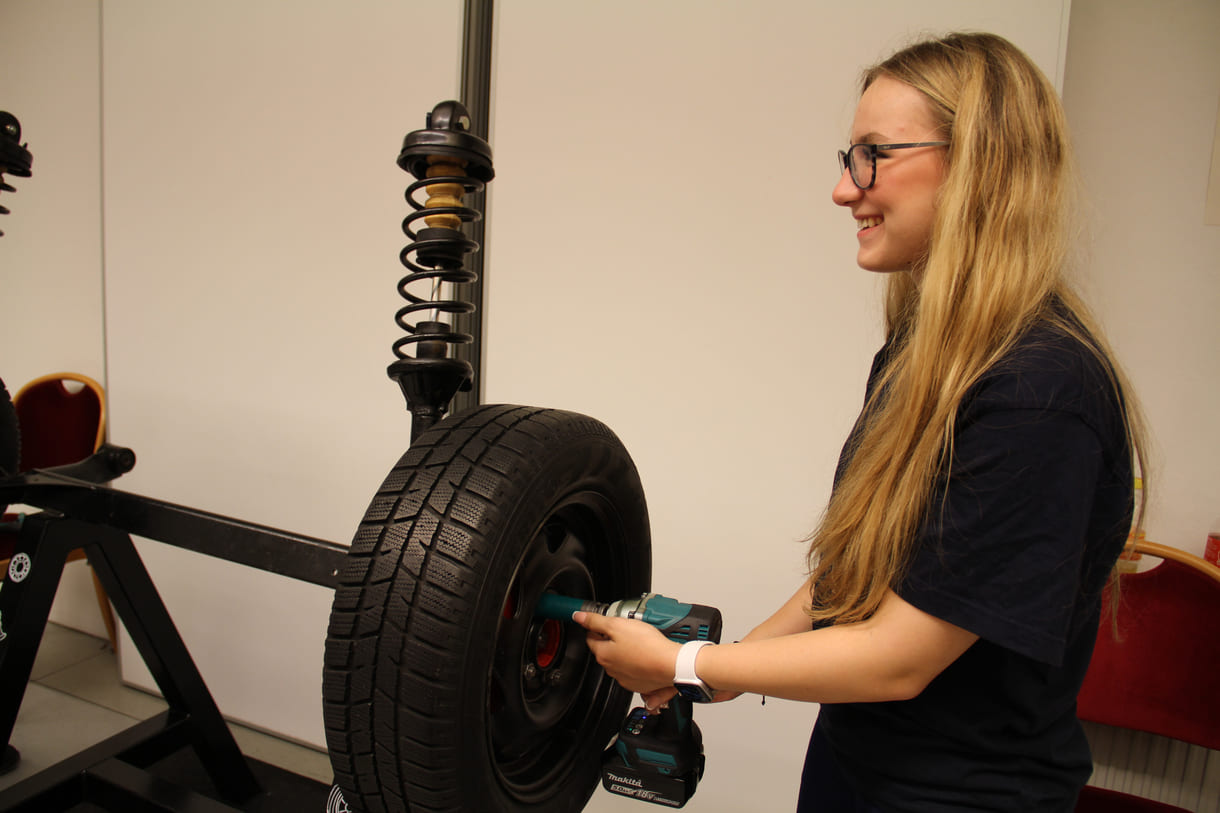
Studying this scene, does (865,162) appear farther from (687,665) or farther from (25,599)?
(25,599)

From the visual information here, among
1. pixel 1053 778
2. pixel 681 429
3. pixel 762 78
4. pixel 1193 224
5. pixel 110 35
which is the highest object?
pixel 110 35

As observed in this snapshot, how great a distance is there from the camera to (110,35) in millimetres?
2367

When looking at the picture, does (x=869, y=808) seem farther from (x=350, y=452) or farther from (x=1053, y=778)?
(x=350, y=452)

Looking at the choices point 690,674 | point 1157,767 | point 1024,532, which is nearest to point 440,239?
point 690,674

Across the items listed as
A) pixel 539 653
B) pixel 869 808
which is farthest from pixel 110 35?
pixel 869 808

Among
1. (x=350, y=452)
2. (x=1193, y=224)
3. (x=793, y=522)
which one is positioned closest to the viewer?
(x=1193, y=224)

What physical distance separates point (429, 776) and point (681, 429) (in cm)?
116

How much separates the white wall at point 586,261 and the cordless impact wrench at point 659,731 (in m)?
0.83

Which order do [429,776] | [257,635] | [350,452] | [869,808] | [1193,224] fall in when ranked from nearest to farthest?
[429,776] < [869,808] < [1193,224] < [350,452] < [257,635]

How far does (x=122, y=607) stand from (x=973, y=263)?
1813 millimetres

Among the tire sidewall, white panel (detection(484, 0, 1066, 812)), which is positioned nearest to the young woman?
the tire sidewall

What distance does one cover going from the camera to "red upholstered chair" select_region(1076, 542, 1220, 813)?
138 cm

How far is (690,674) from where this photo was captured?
81cm

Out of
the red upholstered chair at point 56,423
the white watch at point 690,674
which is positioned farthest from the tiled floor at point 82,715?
the white watch at point 690,674
